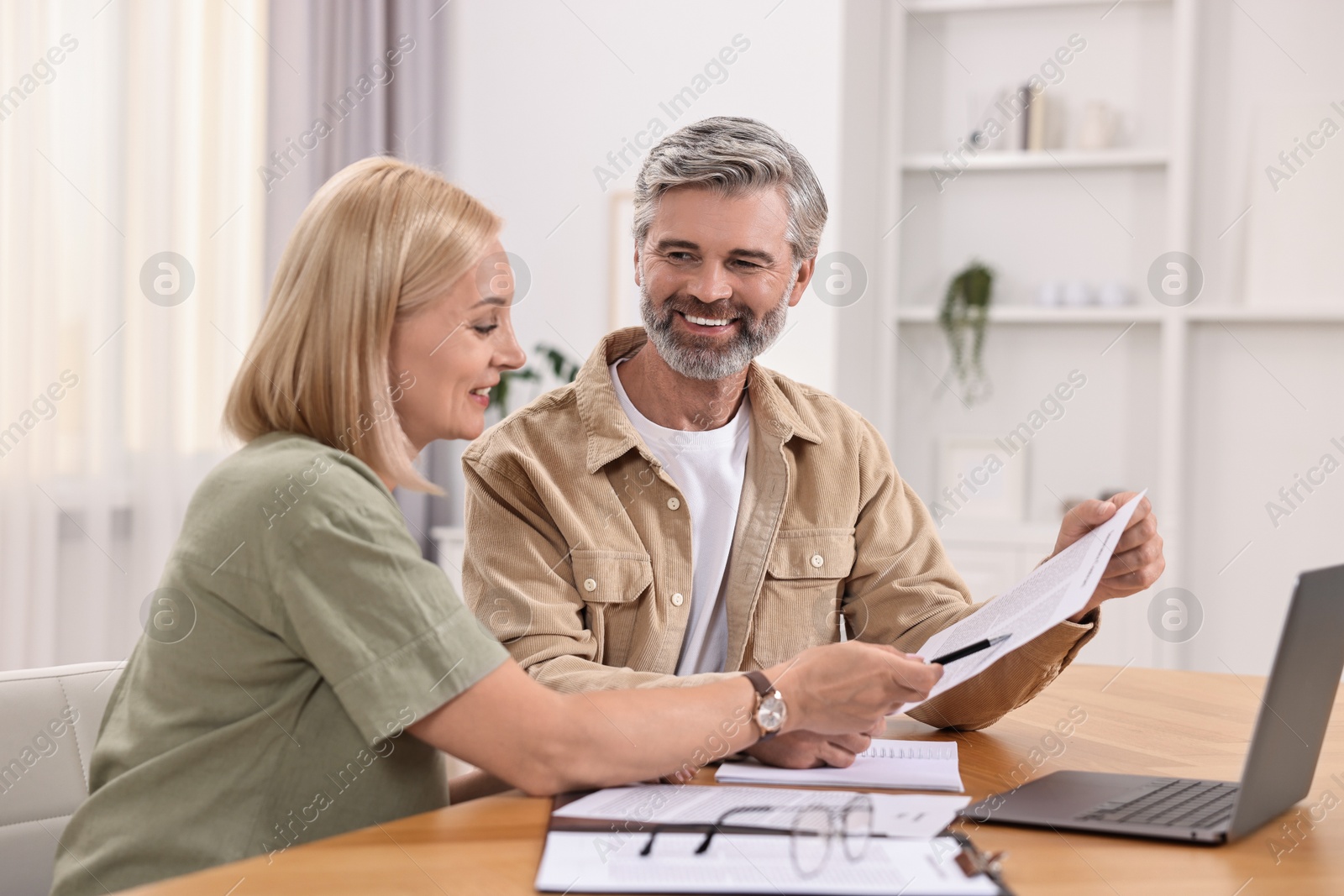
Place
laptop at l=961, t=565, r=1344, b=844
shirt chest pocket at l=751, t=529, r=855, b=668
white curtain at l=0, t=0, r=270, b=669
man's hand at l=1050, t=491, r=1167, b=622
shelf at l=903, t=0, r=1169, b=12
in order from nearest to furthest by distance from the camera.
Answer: laptop at l=961, t=565, r=1344, b=844
man's hand at l=1050, t=491, r=1167, b=622
shirt chest pocket at l=751, t=529, r=855, b=668
white curtain at l=0, t=0, r=270, b=669
shelf at l=903, t=0, r=1169, b=12

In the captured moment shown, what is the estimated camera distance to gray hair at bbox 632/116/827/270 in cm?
174

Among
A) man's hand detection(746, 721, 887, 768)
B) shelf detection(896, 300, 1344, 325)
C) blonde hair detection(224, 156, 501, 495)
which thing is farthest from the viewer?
shelf detection(896, 300, 1344, 325)

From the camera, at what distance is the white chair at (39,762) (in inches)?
48.3

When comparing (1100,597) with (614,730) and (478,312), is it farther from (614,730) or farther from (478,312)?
(478,312)

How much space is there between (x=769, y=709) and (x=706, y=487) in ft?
2.07

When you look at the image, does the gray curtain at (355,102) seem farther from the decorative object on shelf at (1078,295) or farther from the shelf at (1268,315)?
the shelf at (1268,315)

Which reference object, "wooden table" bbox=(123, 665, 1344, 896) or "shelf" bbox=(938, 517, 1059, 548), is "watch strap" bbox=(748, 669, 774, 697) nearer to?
"wooden table" bbox=(123, 665, 1344, 896)

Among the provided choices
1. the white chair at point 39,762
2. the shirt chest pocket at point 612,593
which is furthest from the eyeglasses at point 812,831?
the white chair at point 39,762

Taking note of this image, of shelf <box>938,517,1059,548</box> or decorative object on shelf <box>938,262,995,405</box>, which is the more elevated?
decorative object on shelf <box>938,262,995,405</box>

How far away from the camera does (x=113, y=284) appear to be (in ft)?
9.86

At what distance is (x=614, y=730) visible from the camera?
110 cm

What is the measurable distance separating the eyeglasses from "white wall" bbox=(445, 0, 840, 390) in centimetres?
304

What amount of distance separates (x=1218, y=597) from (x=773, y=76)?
7.42ft

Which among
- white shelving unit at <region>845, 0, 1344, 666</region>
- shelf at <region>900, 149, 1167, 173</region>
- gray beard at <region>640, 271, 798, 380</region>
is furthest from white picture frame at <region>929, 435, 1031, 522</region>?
gray beard at <region>640, 271, 798, 380</region>
